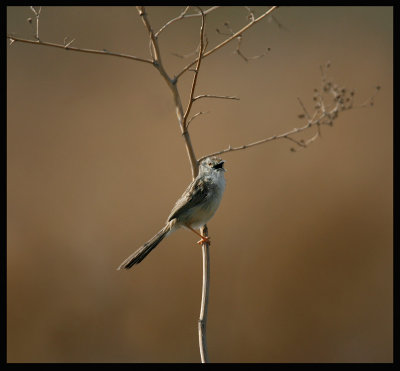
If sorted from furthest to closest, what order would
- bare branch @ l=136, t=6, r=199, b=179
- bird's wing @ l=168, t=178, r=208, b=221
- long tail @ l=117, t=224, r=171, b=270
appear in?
bird's wing @ l=168, t=178, r=208, b=221 < long tail @ l=117, t=224, r=171, b=270 < bare branch @ l=136, t=6, r=199, b=179

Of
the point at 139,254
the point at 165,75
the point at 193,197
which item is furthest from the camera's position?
the point at 193,197

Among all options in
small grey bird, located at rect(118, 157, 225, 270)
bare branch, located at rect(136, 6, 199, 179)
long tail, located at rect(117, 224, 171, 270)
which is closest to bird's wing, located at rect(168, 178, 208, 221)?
small grey bird, located at rect(118, 157, 225, 270)

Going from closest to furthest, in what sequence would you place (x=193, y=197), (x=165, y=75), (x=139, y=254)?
(x=165, y=75), (x=139, y=254), (x=193, y=197)

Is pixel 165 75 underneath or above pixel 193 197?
above

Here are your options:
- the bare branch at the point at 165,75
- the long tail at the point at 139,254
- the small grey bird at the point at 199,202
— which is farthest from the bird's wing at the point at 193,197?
the bare branch at the point at 165,75

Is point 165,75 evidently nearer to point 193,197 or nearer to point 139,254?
point 193,197

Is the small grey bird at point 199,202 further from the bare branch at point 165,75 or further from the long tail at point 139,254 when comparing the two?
the bare branch at point 165,75

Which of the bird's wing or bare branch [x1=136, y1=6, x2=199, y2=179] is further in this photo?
the bird's wing

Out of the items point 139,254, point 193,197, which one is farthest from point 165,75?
point 139,254

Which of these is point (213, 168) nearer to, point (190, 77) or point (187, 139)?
point (187, 139)

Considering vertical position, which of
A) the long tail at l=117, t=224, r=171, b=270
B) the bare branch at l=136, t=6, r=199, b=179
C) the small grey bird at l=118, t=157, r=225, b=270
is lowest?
the long tail at l=117, t=224, r=171, b=270

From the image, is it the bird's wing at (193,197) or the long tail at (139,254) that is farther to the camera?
the bird's wing at (193,197)

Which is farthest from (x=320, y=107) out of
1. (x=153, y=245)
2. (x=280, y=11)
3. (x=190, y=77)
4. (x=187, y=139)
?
(x=280, y=11)

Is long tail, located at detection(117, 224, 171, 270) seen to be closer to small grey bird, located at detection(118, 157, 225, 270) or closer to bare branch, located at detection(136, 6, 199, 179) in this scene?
small grey bird, located at detection(118, 157, 225, 270)
